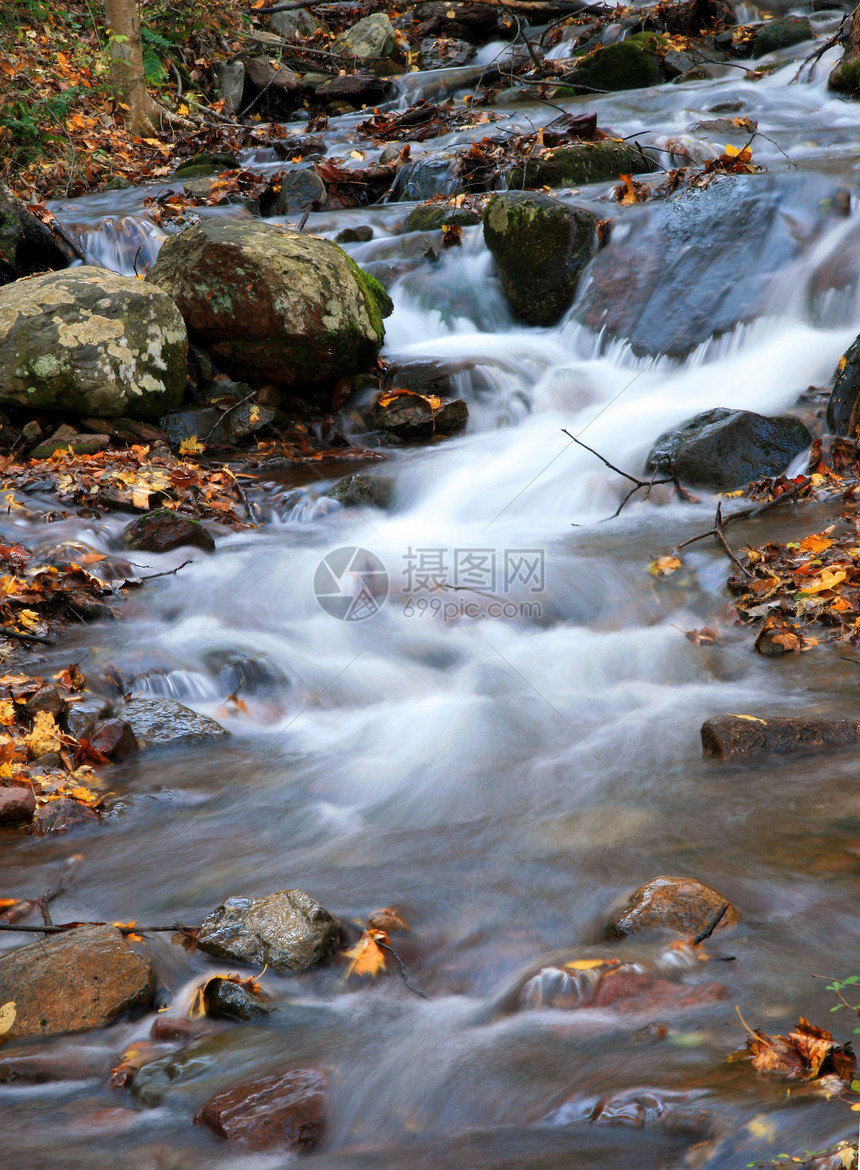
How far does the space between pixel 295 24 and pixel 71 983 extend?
71.5 ft

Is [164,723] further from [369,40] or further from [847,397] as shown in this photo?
[369,40]

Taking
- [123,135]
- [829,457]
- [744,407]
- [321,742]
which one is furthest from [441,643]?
[123,135]

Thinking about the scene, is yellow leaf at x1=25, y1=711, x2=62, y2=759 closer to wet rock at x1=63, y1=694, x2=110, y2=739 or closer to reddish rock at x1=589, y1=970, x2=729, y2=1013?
wet rock at x1=63, y1=694, x2=110, y2=739

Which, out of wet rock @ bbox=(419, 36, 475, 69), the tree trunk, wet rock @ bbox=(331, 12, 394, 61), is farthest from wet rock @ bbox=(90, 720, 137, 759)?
wet rock @ bbox=(331, 12, 394, 61)

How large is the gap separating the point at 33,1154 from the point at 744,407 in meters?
6.78

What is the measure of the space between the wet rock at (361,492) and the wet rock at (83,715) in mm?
2923

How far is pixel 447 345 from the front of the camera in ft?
28.2

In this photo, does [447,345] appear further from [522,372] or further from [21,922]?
[21,922]

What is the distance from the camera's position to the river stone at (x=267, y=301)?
7.27 meters

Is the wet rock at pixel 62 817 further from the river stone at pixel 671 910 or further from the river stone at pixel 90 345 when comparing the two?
the river stone at pixel 90 345

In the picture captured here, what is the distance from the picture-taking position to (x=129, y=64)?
13562 mm

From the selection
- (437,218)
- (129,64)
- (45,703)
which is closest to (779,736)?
(45,703)

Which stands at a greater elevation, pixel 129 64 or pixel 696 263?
pixel 129 64

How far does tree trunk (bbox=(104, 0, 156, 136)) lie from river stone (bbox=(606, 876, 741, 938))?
14.7 metres
